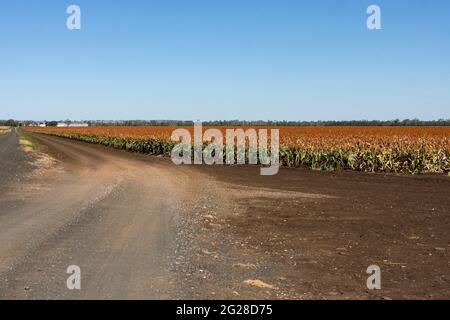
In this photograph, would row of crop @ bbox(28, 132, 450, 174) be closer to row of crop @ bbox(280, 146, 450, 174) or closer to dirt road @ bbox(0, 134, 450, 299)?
row of crop @ bbox(280, 146, 450, 174)

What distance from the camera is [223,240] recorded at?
360 inches

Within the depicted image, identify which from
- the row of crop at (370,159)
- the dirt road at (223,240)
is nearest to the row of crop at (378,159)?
the row of crop at (370,159)

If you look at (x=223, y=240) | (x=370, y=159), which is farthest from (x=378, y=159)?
(x=223, y=240)

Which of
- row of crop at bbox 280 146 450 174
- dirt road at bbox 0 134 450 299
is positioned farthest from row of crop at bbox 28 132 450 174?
dirt road at bbox 0 134 450 299

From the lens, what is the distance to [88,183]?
18.3 meters

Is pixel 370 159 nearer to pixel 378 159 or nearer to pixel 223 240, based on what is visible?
pixel 378 159

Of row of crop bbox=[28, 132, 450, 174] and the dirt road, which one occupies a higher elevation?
row of crop bbox=[28, 132, 450, 174]

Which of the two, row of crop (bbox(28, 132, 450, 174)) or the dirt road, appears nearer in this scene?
the dirt road

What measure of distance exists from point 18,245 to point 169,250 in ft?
8.33

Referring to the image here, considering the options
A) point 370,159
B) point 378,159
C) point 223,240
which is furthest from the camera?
point 370,159

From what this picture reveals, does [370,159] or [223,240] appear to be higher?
[370,159]

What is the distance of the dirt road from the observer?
6227mm
